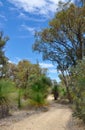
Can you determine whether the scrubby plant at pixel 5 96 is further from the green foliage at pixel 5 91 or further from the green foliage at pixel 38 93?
the green foliage at pixel 38 93

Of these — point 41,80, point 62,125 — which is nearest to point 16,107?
point 41,80

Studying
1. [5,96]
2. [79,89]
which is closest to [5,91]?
[5,96]

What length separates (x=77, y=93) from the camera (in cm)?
1641

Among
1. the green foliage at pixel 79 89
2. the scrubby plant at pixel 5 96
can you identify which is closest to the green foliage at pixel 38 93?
the scrubby plant at pixel 5 96

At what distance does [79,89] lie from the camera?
15.9m

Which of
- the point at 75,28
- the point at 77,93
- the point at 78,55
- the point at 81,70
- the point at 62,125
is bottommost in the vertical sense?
the point at 62,125

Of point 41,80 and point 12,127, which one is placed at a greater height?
point 41,80

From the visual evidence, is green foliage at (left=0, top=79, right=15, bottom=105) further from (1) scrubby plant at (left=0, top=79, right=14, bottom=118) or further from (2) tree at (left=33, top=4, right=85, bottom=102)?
(2) tree at (left=33, top=4, right=85, bottom=102)

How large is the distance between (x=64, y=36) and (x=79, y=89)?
80.0 feet

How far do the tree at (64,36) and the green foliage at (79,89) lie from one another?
21934 mm

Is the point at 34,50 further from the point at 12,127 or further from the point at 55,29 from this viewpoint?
the point at 12,127

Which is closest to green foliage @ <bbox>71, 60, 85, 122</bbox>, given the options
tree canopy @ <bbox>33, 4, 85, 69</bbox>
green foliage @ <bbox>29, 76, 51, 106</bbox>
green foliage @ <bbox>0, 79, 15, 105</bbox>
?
green foliage @ <bbox>0, 79, 15, 105</bbox>

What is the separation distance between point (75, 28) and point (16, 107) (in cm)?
1627

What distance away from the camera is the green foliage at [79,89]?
15380mm
